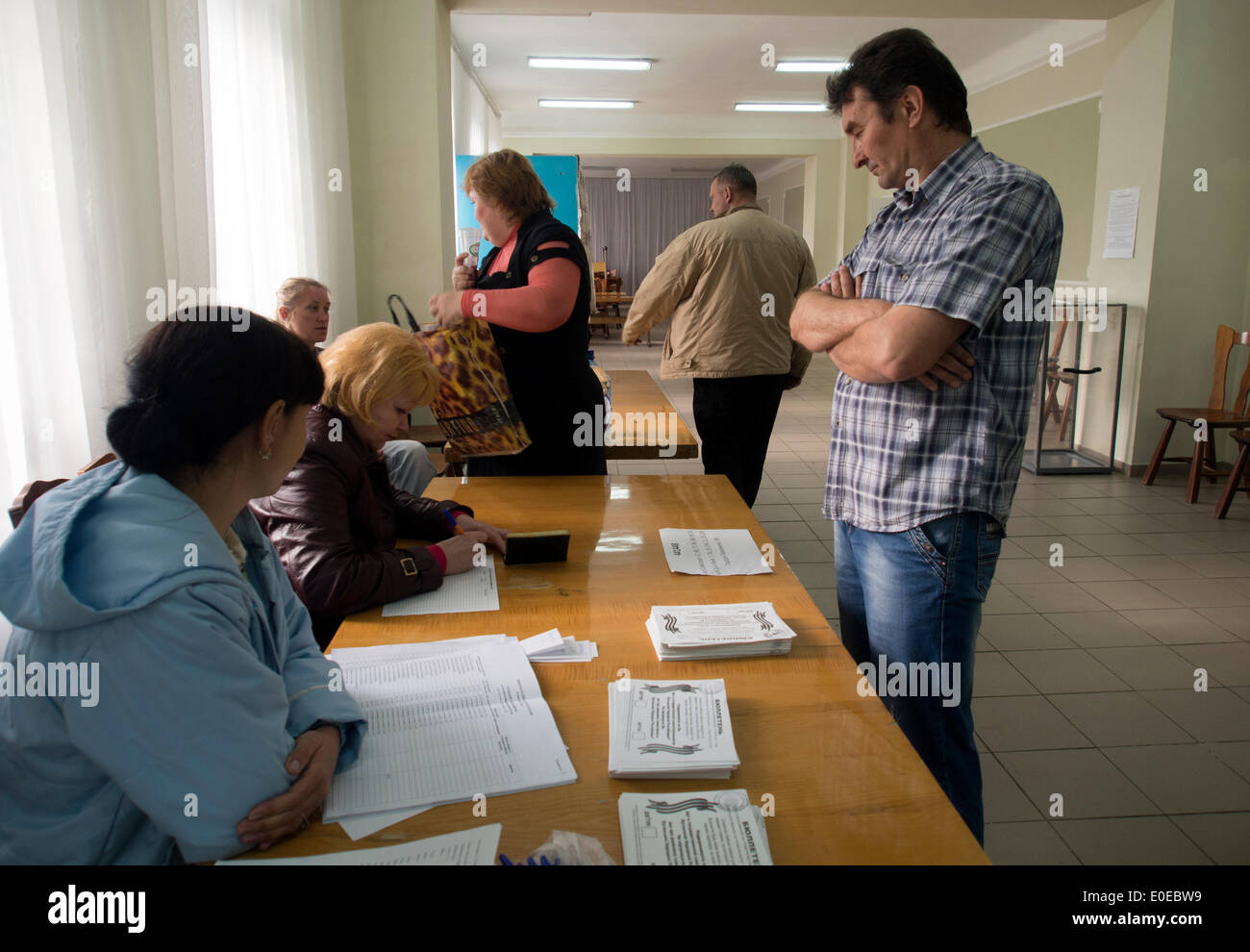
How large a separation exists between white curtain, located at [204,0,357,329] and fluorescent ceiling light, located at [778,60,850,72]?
18.0ft

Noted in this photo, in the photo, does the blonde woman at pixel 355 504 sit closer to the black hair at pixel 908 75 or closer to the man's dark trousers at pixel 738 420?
the black hair at pixel 908 75

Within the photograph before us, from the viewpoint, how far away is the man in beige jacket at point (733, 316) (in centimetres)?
370

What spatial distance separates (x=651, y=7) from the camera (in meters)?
5.31

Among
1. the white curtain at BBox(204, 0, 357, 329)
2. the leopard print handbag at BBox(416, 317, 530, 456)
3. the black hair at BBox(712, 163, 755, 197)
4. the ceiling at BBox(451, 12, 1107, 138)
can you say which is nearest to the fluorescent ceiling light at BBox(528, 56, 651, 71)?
the ceiling at BBox(451, 12, 1107, 138)

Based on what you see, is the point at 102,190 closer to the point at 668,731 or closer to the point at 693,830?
the point at 668,731

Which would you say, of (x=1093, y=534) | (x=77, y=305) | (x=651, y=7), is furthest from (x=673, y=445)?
(x=651, y=7)

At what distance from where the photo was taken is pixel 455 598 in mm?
1692

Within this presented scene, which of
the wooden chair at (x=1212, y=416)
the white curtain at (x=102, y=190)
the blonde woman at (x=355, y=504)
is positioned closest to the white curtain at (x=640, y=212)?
the wooden chair at (x=1212, y=416)

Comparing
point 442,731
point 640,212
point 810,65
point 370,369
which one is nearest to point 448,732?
point 442,731

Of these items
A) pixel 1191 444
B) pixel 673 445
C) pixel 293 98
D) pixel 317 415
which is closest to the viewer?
pixel 317 415

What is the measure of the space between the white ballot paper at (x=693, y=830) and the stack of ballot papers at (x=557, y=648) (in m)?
0.40

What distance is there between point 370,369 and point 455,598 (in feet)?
1.65

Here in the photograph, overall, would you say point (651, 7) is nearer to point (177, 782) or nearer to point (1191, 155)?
point (1191, 155)

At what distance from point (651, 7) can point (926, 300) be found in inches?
181
